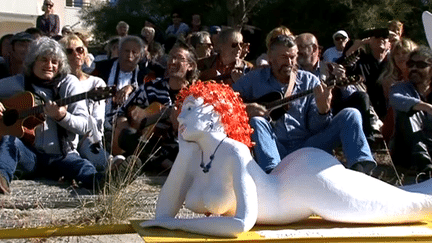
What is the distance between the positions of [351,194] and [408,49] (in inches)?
143

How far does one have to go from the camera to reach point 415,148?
6.02 m

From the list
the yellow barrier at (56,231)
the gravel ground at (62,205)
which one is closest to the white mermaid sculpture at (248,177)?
the yellow barrier at (56,231)

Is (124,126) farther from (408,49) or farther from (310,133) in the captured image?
(408,49)

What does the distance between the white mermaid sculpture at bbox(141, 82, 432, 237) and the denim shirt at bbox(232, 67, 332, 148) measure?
176 centimetres

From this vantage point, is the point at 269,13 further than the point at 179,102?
Yes

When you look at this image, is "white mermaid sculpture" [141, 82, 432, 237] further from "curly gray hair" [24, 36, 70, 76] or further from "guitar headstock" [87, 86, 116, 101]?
"curly gray hair" [24, 36, 70, 76]

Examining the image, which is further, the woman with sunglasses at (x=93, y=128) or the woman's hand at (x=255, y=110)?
the woman with sunglasses at (x=93, y=128)

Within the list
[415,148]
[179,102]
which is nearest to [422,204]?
[179,102]

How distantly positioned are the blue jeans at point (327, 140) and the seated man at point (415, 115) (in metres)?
1.03

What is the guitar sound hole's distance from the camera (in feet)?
18.6

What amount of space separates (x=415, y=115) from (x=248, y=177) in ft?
10.5

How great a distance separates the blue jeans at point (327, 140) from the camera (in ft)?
15.8

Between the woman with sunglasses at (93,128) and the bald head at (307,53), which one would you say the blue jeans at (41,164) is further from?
the bald head at (307,53)

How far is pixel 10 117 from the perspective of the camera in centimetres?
571
